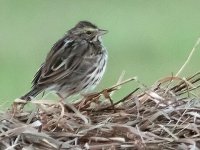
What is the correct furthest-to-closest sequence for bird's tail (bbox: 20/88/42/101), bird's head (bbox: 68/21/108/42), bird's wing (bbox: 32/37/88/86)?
1. bird's head (bbox: 68/21/108/42)
2. bird's wing (bbox: 32/37/88/86)
3. bird's tail (bbox: 20/88/42/101)

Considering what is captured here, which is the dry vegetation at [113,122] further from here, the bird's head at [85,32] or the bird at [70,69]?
the bird's head at [85,32]

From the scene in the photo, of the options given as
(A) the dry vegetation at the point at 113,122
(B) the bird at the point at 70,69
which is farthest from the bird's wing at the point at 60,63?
(A) the dry vegetation at the point at 113,122

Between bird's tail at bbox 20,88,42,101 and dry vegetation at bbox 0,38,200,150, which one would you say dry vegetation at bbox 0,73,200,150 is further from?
bird's tail at bbox 20,88,42,101

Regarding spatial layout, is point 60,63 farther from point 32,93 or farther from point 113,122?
point 113,122

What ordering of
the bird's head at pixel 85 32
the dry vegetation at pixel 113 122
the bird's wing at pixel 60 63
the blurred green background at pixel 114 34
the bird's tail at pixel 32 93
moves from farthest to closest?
the blurred green background at pixel 114 34 → the bird's head at pixel 85 32 → the bird's wing at pixel 60 63 → the bird's tail at pixel 32 93 → the dry vegetation at pixel 113 122

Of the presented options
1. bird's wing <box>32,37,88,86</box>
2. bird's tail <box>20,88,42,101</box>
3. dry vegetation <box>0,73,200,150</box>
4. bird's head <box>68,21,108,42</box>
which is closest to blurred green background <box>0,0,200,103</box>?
bird's head <box>68,21,108,42</box>

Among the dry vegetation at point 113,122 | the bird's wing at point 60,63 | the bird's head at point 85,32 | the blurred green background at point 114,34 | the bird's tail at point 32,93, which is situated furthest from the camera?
the blurred green background at point 114,34
